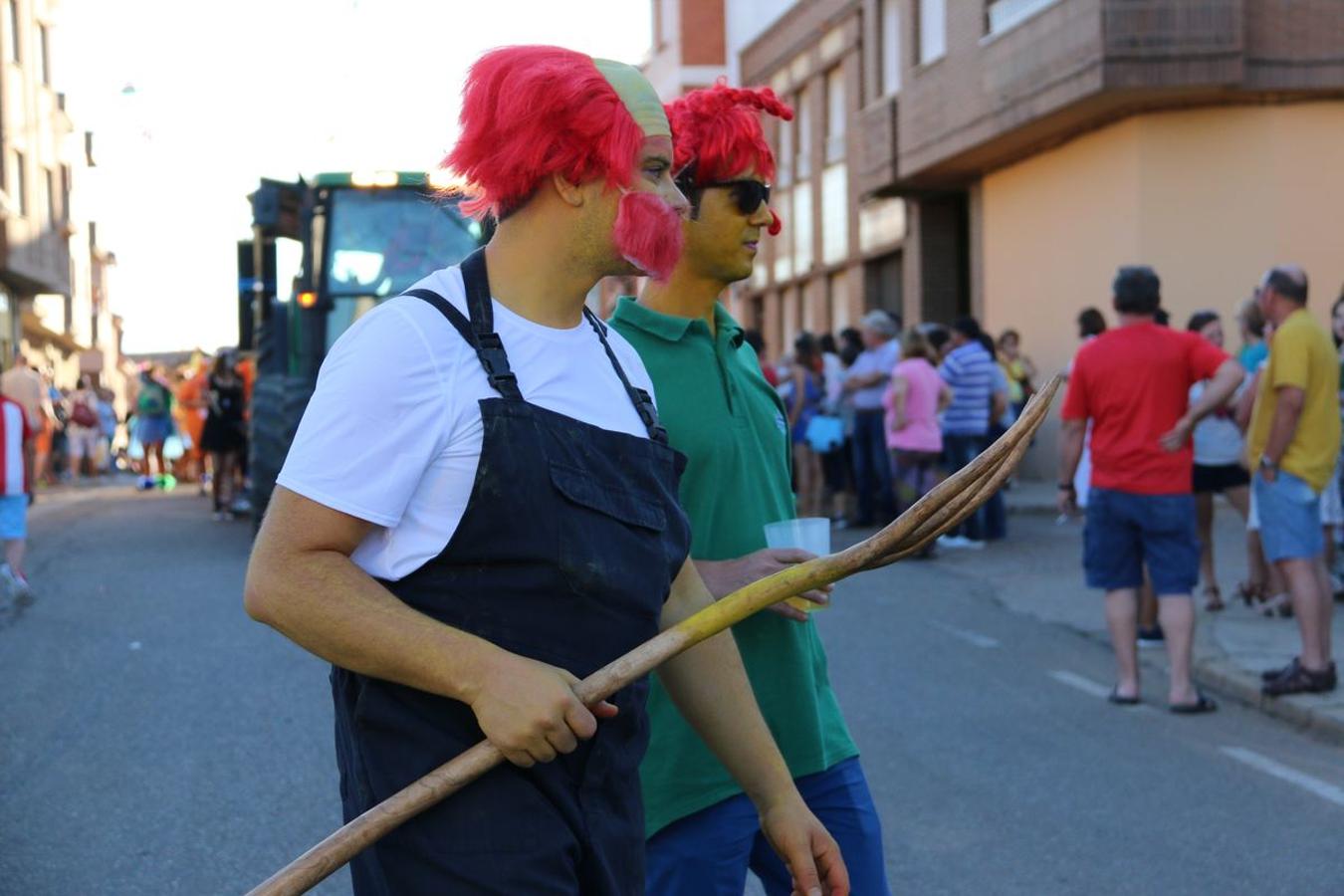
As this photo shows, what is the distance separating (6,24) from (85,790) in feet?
133

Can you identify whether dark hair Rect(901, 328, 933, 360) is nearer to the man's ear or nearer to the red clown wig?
the red clown wig

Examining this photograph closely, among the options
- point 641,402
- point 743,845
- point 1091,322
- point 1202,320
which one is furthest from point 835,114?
point 641,402

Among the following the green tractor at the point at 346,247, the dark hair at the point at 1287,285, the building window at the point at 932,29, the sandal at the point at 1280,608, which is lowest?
the sandal at the point at 1280,608

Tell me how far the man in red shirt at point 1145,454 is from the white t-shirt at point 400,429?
5778mm

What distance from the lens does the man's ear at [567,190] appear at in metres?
2.38

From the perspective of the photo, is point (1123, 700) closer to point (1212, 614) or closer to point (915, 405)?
point (1212, 614)

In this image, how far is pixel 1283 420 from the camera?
8.02 metres

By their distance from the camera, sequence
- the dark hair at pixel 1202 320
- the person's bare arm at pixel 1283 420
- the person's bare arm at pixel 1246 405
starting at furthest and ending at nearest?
the dark hair at pixel 1202 320 < the person's bare arm at pixel 1246 405 < the person's bare arm at pixel 1283 420

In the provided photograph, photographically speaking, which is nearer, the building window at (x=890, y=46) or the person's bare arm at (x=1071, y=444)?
the person's bare arm at (x=1071, y=444)

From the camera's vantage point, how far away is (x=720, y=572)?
316 centimetres

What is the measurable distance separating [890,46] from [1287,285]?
20.2 meters

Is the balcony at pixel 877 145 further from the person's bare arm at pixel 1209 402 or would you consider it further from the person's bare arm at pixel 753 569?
the person's bare arm at pixel 753 569

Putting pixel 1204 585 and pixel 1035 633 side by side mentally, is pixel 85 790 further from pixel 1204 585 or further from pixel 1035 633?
pixel 1204 585

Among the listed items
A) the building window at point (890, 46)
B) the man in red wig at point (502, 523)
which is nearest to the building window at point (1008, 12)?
the building window at point (890, 46)
